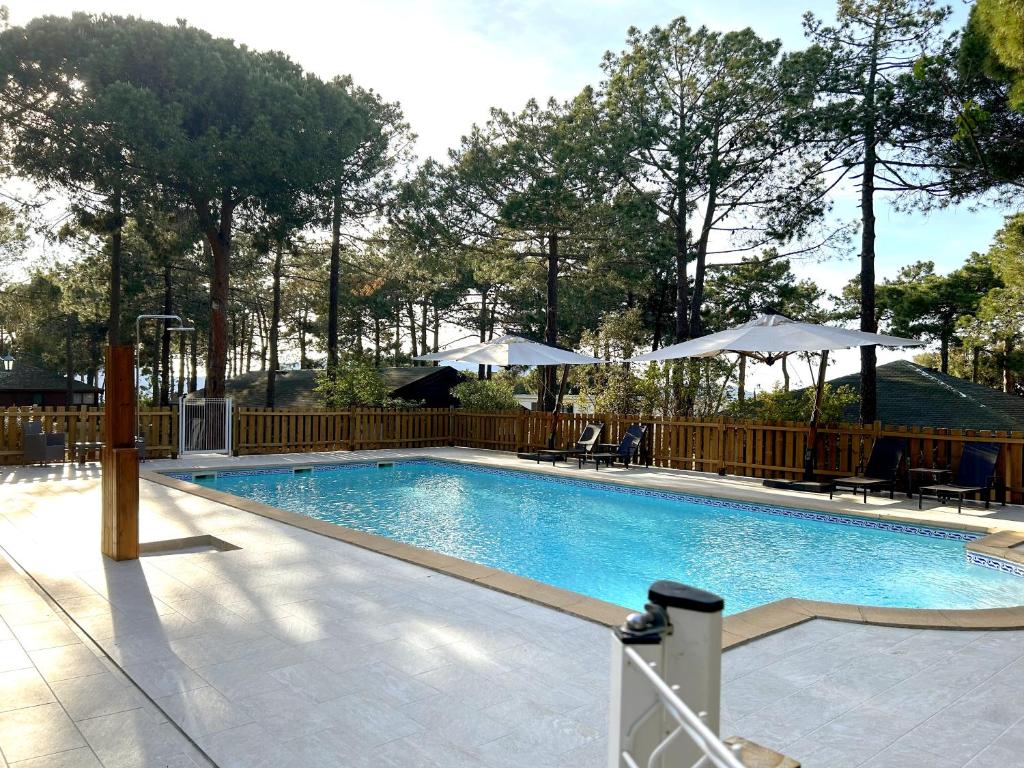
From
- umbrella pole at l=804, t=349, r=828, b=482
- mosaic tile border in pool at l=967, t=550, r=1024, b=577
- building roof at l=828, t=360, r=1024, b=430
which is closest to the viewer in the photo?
mosaic tile border in pool at l=967, t=550, r=1024, b=577

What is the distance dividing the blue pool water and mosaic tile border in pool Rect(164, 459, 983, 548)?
0.04 metres

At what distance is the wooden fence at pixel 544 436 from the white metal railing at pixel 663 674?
9.01m

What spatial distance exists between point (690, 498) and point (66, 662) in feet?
25.0

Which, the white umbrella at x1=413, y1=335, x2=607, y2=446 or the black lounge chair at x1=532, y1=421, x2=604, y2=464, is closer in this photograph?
the black lounge chair at x1=532, y1=421, x2=604, y2=464

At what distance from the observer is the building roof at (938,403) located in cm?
1512

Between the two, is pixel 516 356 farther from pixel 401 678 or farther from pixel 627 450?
pixel 401 678

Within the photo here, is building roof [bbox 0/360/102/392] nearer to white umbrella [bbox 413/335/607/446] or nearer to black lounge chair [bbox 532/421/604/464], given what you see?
white umbrella [bbox 413/335/607/446]

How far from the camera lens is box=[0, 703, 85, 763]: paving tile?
2385 millimetres

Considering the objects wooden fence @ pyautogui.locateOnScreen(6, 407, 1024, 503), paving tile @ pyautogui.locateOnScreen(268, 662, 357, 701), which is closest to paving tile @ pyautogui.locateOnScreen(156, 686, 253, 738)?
paving tile @ pyautogui.locateOnScreen(268, 662, 357, 701)

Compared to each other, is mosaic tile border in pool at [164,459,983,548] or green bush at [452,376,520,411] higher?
green bush at [452,376,520,411]

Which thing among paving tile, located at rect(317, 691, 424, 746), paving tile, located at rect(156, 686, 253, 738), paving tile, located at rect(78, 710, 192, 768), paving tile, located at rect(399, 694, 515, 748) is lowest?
paving tile, located at rect(78, 710, 192, 768)

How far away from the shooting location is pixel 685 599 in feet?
4.53

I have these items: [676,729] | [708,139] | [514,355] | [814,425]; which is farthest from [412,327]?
[676,729]

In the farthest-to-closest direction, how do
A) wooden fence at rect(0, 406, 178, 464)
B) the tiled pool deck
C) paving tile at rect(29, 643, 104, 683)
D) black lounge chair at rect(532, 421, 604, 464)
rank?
black lounge chair at rect(532, 421, 604, 464) < wooden fence at rect(0, 406, 178, 464) < paving tile at rect(29, 643, 104, 683) < the tiled pool deck
